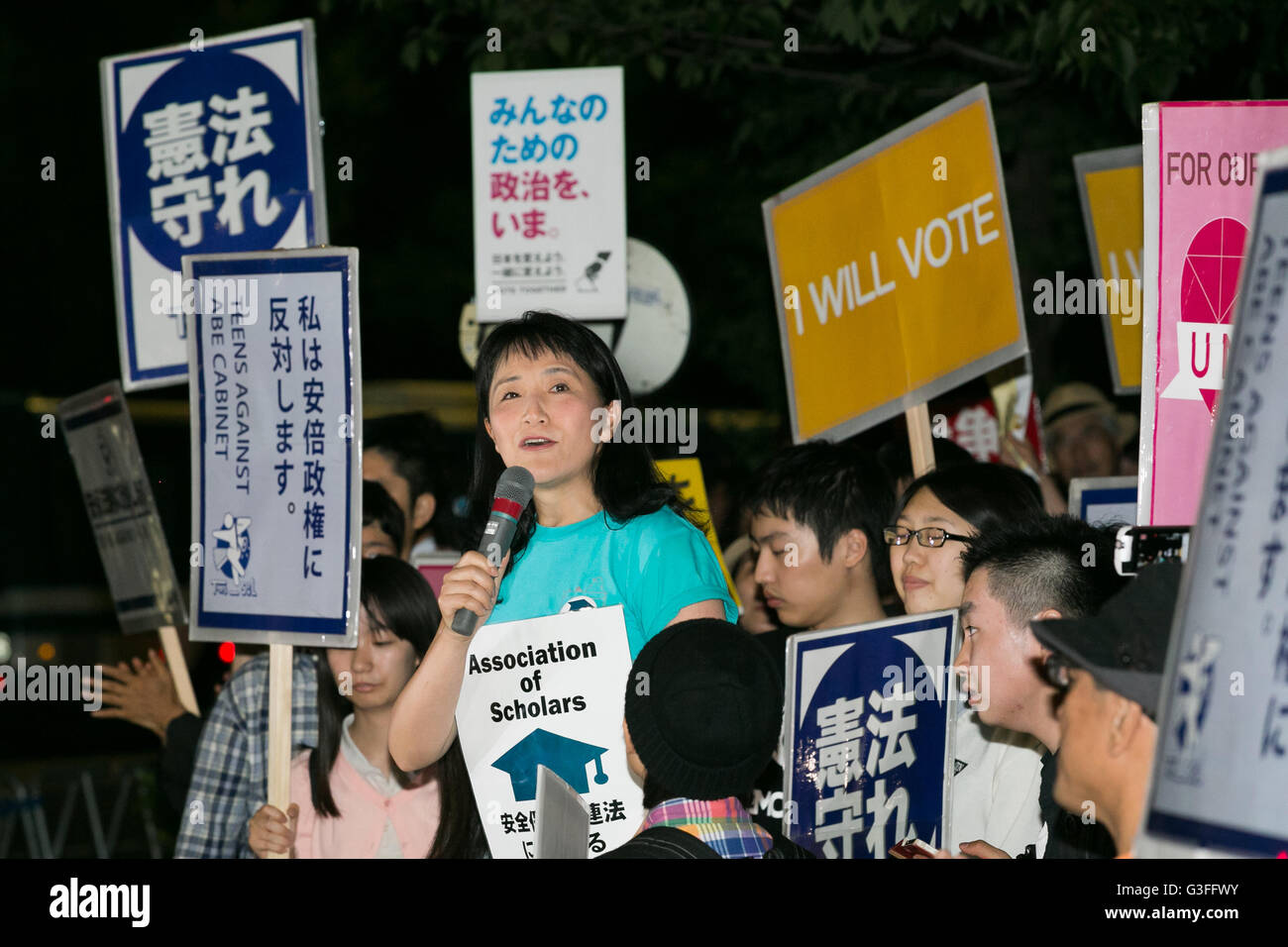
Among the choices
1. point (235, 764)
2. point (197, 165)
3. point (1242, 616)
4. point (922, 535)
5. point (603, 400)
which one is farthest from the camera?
point (197, 165)

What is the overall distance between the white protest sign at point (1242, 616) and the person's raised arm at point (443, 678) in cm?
141

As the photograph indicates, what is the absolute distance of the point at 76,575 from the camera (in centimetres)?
1355

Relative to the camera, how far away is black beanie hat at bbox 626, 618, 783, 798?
251 cm

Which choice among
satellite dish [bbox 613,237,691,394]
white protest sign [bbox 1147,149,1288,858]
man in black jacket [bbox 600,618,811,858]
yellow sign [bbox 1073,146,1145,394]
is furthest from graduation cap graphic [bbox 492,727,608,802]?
satellite dish [bbox 613,237,691,394]

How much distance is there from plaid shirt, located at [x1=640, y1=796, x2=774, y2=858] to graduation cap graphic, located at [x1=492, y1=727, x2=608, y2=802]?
0.65 meters

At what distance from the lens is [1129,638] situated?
2.19 meters

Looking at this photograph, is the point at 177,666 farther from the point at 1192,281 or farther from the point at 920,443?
the point at 1192,281

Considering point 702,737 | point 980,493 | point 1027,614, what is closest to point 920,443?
point 980,493

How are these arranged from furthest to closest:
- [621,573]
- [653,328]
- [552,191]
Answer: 1. [653,328]
2. [552,191]
3. [621,573]

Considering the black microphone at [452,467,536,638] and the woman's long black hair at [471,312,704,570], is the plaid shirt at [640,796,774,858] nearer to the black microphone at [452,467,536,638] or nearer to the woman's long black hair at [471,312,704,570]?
the black microphone at [452,467,536,638]

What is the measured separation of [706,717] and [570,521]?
0.96 metres

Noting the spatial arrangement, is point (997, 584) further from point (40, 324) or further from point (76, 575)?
point (40, 324)

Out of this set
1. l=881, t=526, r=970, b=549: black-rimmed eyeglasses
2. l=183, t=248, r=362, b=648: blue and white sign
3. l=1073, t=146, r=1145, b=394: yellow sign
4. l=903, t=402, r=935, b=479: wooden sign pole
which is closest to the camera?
l=183, t=248, r=362, b=648: blue and white sign

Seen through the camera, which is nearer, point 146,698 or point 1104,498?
point 1104,498
